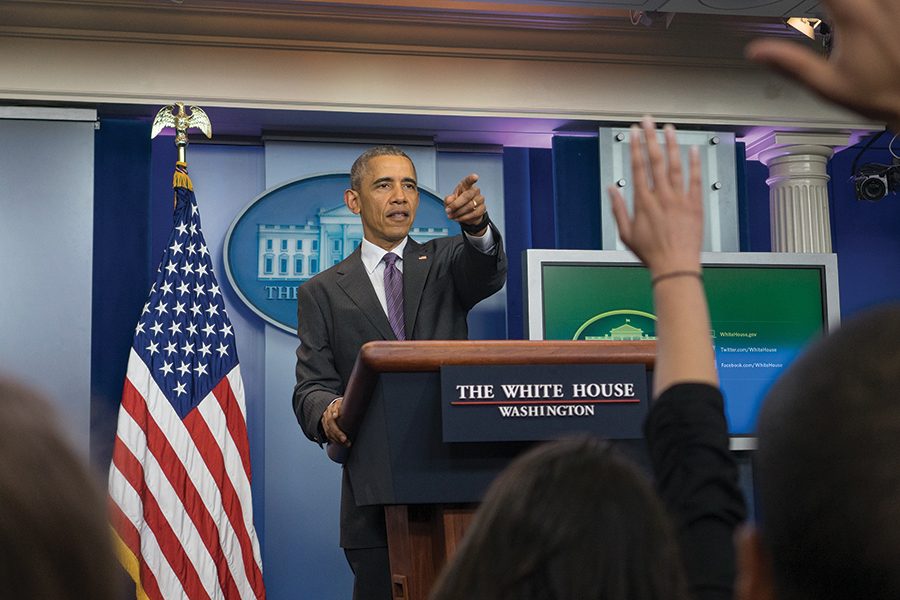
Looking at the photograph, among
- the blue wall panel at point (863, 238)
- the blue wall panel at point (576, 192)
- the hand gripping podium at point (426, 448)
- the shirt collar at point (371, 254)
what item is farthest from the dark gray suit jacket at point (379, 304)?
the blue wall panel at point (863, 238)

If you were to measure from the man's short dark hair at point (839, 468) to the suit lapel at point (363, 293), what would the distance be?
2378 millimetres

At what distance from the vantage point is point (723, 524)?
878 millimetres

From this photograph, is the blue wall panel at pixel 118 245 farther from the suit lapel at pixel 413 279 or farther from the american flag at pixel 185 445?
the suit lapel at pixel 413 279

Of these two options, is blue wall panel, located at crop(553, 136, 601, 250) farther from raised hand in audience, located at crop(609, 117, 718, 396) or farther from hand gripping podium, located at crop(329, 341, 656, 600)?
raised hand in audience, located at crop(609, 117, 718, 396)

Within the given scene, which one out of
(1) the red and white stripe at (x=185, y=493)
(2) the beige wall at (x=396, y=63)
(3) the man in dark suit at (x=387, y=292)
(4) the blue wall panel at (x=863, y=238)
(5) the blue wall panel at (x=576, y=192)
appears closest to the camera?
(3) the man in dark suit at (x=387, y=292)

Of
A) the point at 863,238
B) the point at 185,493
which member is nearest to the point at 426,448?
the point at 185,493

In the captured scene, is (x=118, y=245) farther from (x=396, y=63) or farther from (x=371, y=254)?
(x=371, y=254)

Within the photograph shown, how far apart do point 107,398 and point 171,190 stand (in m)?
1.07

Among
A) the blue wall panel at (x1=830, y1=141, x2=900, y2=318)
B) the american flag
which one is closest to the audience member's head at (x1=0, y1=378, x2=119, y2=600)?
the american flag

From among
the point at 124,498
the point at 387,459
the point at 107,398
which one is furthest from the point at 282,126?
the point at 387,459

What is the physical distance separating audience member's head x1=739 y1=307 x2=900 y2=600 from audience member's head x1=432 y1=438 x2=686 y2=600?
0.07 metres

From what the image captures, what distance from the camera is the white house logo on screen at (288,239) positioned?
5.18m

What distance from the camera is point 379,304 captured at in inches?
118

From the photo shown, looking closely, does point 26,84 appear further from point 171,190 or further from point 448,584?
point 448,584
